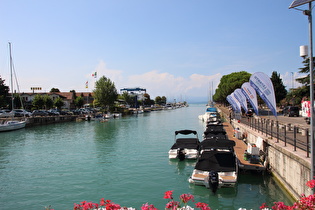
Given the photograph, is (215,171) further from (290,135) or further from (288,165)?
(290,135)

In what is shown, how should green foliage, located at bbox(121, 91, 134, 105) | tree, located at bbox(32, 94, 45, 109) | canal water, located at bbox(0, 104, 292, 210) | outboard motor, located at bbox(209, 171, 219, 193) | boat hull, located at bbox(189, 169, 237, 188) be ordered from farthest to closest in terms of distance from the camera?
1. green foliage, located at bbox(121, 91, 134, 105)
2. tree, located at bbox(32, 94, 45, 109)
3. boat hull, located at bbox(189, 169, 237, 188)
4. canal water, located at bbox(0, 104, 292, 210)
5. outboard motor, located at bbox(209, 171, 219, 193)

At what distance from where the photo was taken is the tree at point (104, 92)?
98.1 m

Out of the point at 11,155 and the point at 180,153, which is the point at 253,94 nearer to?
the point at 180,153

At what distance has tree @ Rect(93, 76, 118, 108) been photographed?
322ft

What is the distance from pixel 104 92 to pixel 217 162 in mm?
85857

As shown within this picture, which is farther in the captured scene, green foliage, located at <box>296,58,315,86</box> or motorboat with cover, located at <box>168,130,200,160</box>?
green foliage, located at <box>296,58,315,86</box>

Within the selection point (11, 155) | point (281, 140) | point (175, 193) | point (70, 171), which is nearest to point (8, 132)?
point (11, 155)

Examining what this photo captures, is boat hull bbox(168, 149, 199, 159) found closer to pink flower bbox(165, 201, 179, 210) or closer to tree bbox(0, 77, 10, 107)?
pink flower bbox(165, 201, 179, 210)

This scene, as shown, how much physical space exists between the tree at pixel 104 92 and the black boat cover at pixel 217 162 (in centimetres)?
8464

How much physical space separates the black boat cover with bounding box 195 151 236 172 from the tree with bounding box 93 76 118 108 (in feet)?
278

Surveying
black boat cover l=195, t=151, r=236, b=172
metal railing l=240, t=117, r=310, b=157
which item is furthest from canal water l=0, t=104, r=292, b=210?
metal railing l=240, t=117, r=310, b=157

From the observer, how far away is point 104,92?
98.2m

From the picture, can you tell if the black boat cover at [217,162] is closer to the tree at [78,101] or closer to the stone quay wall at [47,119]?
the stone quay wall at [47,119]

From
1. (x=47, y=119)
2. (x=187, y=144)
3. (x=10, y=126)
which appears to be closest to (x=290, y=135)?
(x=187, y=144)
